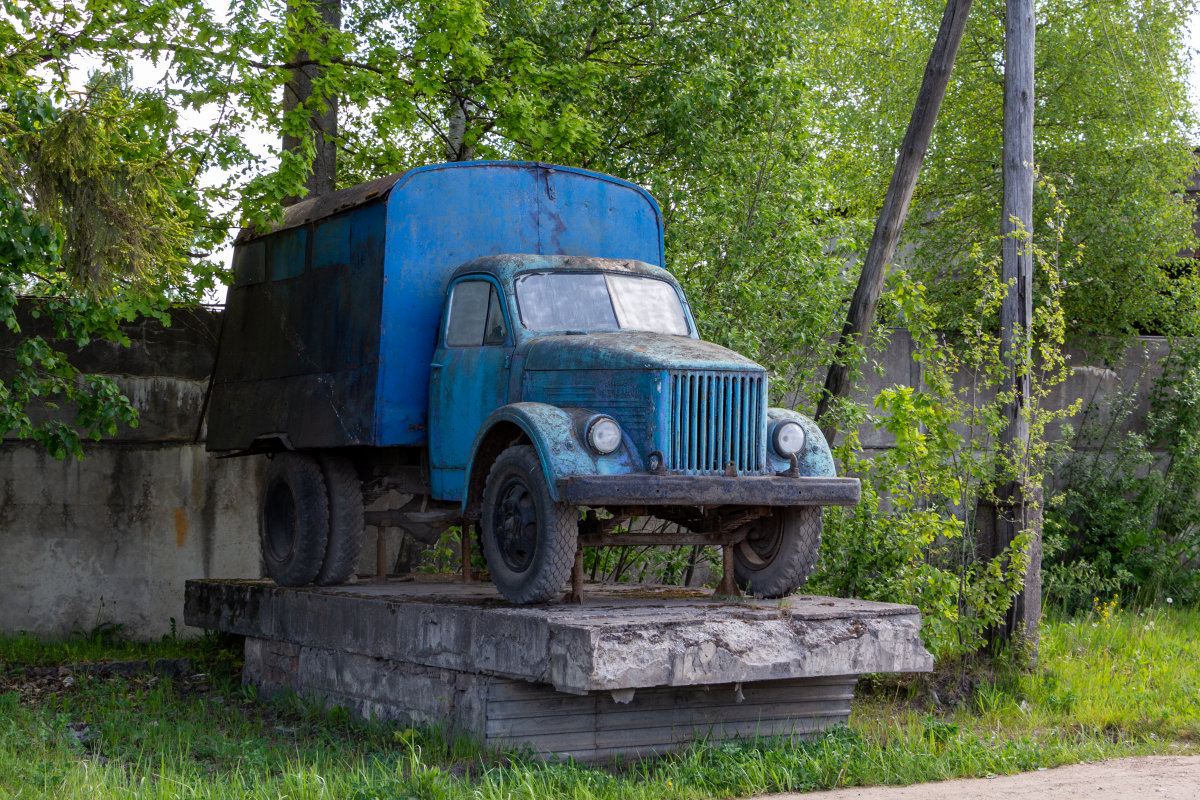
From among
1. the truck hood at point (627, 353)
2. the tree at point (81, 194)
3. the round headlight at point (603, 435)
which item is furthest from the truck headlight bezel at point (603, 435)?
the tree at point (81, 194)

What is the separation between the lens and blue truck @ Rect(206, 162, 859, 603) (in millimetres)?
7027

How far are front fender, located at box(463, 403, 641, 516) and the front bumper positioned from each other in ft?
0.44

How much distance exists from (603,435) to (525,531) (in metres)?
0.77

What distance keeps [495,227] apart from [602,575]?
3405mm

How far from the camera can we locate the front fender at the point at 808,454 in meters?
7.54

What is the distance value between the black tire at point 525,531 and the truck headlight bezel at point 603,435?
338 millimetres

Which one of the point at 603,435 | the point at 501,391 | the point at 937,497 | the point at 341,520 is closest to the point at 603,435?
the point at 603,435

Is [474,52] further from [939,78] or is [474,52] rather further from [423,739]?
[423,739]

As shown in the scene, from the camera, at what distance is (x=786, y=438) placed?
750 centimetres

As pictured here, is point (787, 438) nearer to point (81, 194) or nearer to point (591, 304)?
point (591, 304)

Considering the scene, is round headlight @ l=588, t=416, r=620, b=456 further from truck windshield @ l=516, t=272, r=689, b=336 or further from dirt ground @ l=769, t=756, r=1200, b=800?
dirt ground @ l=769, t=756, r=1200, b=800

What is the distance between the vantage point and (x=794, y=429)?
7527mm

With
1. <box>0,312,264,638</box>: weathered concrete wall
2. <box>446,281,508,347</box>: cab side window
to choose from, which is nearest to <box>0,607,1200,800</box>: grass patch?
<box>0,312,264,638</box>: weathered concrete wall

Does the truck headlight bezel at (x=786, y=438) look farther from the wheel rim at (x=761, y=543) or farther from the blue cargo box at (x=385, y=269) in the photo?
the blue cargo box at (x=385, y=269)
